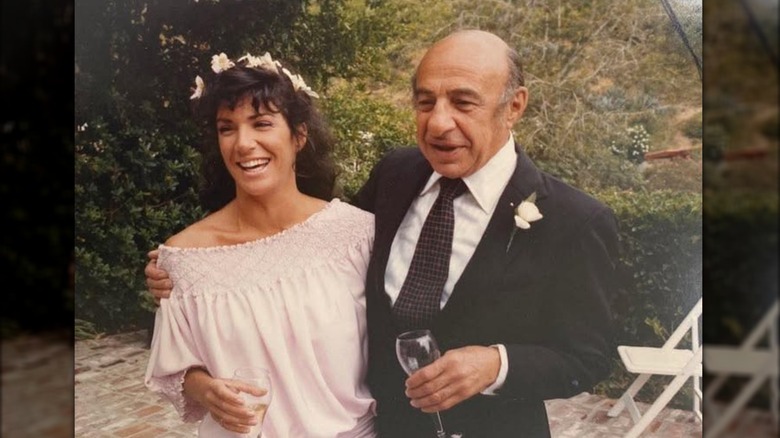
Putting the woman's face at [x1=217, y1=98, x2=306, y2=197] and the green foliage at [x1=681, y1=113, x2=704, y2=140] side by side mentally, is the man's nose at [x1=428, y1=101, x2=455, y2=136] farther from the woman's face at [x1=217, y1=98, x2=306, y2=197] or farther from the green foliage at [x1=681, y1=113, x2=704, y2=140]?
the green foliage at [x1=681, y1=113, x2=704, y2=140]

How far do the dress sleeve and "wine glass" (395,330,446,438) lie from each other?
86 centimetres

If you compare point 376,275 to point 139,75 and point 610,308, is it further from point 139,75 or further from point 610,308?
point 139,75

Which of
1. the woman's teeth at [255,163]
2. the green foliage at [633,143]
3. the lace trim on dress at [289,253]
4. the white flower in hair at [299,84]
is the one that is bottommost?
the lace trim on dress at [289,253]

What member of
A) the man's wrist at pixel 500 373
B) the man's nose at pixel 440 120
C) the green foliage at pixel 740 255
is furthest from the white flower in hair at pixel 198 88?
the green foliage at pixel 740 255

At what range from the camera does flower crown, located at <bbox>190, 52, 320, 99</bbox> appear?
133 inches

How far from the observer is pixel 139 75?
3562mm

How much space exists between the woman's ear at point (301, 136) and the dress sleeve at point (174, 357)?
82cm

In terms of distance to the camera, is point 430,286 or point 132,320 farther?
point 132,320

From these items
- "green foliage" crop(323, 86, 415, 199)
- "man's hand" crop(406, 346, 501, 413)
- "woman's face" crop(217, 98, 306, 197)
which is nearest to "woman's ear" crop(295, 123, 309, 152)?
"woman's face" crop(217, 98, 306, 197)

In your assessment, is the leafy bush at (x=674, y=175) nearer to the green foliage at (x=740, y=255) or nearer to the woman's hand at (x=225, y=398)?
the green foliage at (x=740, y=255)

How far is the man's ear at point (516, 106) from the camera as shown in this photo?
3.18 metres

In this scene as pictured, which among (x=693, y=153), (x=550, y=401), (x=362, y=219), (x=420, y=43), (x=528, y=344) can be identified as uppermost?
(x=420, y=43)

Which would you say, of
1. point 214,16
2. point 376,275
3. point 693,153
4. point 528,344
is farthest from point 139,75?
point 693,153

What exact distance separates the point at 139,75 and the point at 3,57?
8.12ft
